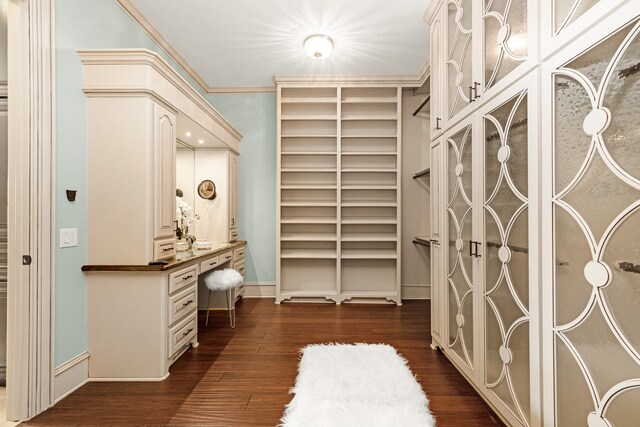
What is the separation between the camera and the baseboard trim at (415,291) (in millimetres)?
4397

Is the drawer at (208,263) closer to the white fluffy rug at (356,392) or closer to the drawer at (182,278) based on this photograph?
the drawer at (182,278)

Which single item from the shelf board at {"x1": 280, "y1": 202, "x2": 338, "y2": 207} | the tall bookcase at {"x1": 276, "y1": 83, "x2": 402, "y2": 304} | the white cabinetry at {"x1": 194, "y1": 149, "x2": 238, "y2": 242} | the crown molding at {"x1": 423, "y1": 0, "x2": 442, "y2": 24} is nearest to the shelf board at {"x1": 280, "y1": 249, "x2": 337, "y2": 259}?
the tall bookcase at {"x1": 276, "y1": 83, "x2": 402, "y2": 304}

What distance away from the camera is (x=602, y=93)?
1090mm

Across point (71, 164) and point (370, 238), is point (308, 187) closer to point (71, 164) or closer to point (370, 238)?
point (370, 238)

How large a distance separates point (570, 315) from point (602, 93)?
81 cm

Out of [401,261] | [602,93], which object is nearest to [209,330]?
[401,261]

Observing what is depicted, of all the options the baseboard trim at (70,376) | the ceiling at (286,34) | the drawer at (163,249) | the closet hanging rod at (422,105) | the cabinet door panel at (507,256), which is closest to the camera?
the cabinet door panel at (507,256)

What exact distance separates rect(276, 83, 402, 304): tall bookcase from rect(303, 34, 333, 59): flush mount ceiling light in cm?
94

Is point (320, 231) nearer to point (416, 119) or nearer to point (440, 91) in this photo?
point (416, 119)

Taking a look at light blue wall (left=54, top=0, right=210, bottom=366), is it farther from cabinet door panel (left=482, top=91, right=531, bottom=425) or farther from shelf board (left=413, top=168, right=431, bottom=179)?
shelf board (left=413, top=168, right=431, bottom=179)

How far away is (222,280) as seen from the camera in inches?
121

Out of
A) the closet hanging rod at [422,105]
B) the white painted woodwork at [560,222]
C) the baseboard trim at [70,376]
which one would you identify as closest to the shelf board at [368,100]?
the closet hanging rod at [422,105]

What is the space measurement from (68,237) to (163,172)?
73cm

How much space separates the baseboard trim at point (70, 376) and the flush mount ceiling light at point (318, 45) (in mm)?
3202
